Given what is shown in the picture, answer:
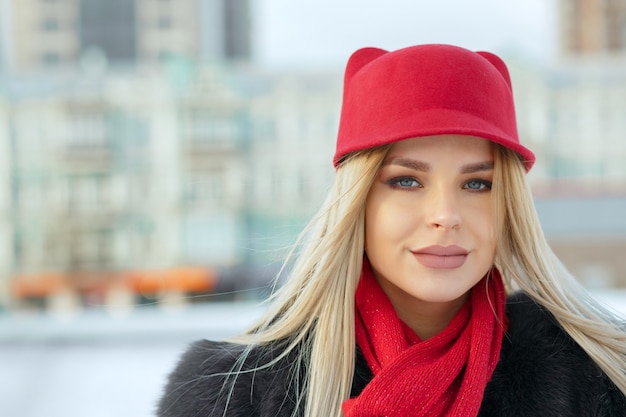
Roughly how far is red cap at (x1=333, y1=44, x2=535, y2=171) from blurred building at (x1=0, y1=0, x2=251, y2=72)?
610 cm

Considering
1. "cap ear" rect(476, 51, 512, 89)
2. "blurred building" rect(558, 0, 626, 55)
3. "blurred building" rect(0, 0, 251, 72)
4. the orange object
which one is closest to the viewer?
"cap ear" rect(476, 51, 512, 89)

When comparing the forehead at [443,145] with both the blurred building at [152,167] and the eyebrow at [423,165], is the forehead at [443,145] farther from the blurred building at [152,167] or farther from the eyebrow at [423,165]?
the blurred building at [152,167]

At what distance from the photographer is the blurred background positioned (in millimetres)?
7043

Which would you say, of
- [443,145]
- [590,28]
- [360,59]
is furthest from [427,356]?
[590,28]

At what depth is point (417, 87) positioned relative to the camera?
0.98 m

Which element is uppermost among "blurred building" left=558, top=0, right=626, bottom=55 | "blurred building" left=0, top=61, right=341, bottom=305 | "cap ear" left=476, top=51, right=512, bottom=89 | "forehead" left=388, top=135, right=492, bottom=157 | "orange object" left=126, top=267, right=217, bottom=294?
"blurred building" left=558, top=0, right=626, bottom=55

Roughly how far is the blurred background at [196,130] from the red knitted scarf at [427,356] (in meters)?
5.75

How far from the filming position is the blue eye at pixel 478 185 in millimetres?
1038

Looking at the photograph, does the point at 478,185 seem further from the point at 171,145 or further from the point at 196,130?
the point at 171,145

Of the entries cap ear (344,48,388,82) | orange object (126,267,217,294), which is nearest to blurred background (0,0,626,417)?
orange object (126,267,217,294)

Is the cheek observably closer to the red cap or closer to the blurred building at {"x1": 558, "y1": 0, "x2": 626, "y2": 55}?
the red cap

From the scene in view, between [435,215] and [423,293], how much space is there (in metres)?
0.12

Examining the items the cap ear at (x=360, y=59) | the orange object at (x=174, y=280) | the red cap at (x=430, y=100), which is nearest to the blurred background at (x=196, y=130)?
the orange object at (x=174, y=280)

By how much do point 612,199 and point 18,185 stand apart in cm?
639
